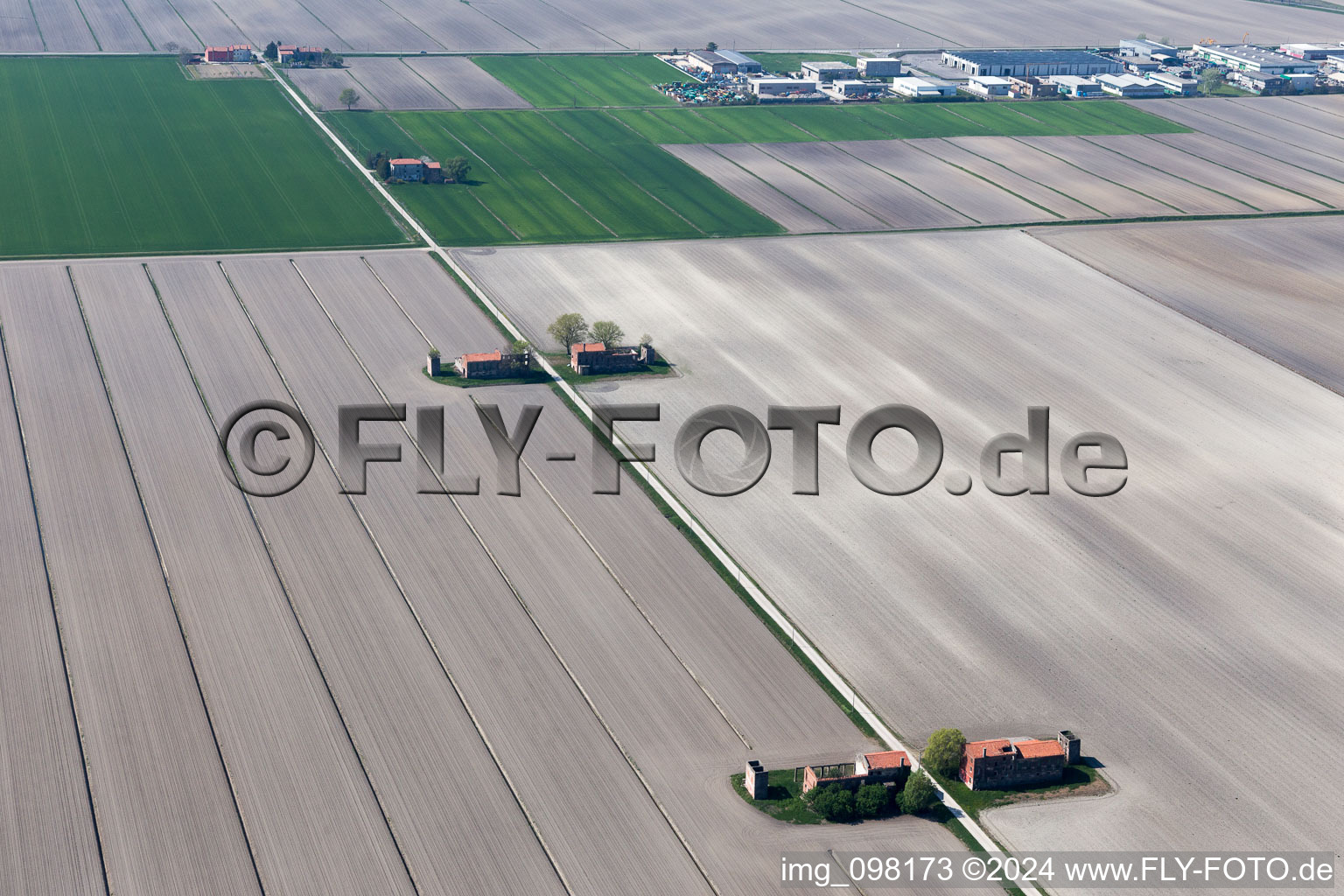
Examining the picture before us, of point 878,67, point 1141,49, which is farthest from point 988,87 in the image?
point 1141,49

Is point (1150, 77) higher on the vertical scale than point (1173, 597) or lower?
higher

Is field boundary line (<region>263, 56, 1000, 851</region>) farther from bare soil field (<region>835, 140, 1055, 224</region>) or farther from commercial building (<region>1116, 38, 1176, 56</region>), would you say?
commercial building (<region>1116, 38, 1176, 56</region>)

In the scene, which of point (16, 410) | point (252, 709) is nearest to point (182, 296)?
point (16, 410)

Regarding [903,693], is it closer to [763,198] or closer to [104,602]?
[104,602]

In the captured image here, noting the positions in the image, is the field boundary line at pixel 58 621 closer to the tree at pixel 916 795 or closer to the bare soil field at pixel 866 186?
the tree at pixel 916 795

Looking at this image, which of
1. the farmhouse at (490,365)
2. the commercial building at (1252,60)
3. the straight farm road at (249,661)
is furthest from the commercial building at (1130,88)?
the straight farm road at (249,661)

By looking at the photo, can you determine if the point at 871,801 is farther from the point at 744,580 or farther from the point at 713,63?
the point at 713,63
